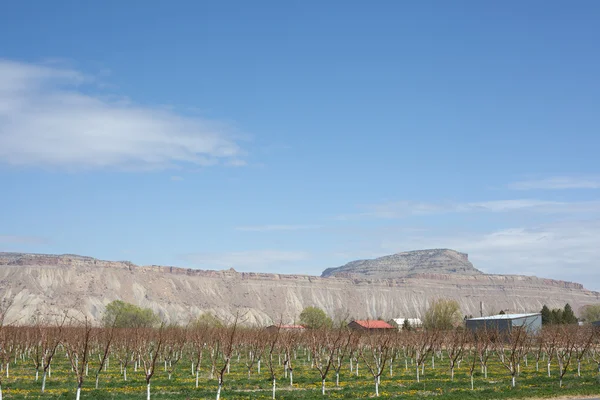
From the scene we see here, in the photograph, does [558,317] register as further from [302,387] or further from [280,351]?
[302,387]

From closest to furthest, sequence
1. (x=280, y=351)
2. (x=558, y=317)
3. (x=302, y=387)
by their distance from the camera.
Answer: (x=302, y=387) → (x=280, y=351) → (x=558, y=317)

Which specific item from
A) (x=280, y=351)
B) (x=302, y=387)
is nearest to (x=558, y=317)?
(x=280, y=351)

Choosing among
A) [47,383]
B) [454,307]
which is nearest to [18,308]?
[454,307]

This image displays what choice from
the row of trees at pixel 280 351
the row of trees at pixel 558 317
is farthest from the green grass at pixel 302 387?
the row of trees at pixel 558 317

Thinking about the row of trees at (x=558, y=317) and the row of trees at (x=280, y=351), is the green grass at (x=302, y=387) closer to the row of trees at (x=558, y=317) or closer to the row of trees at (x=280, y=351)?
the row of trees at (x=280, y=351)

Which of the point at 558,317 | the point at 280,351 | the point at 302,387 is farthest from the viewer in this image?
the point at 558,317

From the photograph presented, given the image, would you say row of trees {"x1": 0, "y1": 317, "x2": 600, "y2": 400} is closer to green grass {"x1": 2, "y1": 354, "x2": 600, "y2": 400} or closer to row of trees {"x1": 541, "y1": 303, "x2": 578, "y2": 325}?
green grass {"x1": 2, "y1": 354, "x2": 600, "y2": 400}

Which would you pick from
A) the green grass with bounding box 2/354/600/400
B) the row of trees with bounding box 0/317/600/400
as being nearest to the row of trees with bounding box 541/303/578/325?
the row of trees with bounding box 0/317/600/400

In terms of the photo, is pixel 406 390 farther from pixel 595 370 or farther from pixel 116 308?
pixel 116 308

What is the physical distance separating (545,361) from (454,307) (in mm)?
71405

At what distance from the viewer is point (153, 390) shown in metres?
36.4

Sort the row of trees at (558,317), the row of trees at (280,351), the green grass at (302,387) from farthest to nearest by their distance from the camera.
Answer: the row of trees at (558,317) < the row of trees at (280,351) < the green grass at (302,387)

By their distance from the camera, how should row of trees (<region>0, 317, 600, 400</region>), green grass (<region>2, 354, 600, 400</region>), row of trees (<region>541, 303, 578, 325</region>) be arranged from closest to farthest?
green grass (<region>2, 354, 600, 400</region>)
row of trees (<region>0, 317, 600, 400</region>)
row of trees (<region>541, 303, 578, 325</region>)

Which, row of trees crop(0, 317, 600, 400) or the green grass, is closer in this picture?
the green grass
